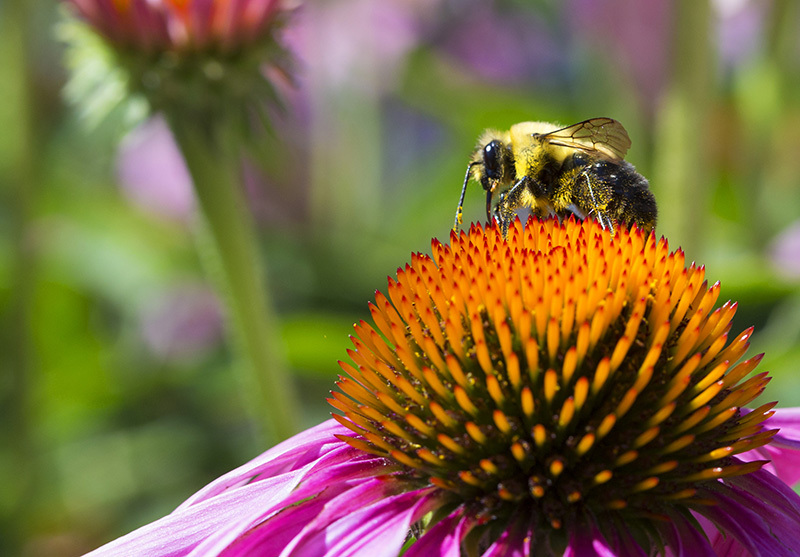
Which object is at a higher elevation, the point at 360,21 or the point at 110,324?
the point at 360,21

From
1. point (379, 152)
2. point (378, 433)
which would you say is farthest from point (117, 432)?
point (378, 433)

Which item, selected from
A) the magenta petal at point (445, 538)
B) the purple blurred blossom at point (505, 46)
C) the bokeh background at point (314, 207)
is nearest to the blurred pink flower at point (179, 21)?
the bokeh background at point (314, 207)

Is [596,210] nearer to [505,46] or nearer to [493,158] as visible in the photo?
[493,158]

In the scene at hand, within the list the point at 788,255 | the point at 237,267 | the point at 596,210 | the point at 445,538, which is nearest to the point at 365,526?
the point at 445,538

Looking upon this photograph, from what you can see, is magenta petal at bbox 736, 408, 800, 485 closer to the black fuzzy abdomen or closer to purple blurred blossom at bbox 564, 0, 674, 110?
the black fuzzy abdomen

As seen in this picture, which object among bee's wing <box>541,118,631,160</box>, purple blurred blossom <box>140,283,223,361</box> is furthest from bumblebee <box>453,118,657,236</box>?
purple blurred blossom <box>140,283,223,361</box>

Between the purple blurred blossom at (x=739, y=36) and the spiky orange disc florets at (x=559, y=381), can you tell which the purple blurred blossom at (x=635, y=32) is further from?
the spiky orange disc florets at (x=559, y=381)

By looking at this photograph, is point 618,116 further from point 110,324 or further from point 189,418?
point 110,324
